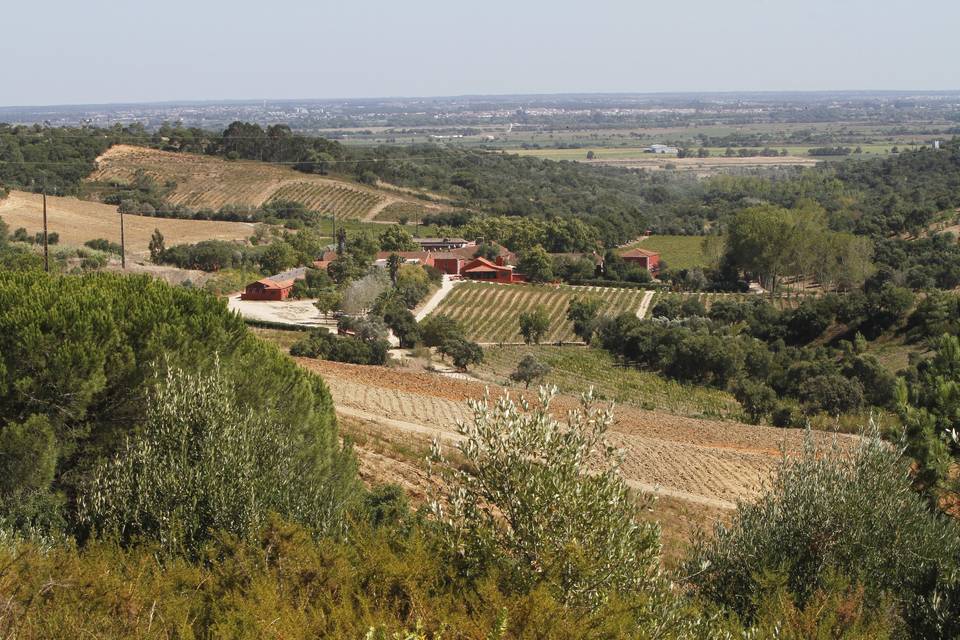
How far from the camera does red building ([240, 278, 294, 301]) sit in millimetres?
53219

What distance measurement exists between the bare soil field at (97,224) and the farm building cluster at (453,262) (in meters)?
9.68

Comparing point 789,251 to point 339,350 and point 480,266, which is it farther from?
point 339,350

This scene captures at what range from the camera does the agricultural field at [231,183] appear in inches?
3612

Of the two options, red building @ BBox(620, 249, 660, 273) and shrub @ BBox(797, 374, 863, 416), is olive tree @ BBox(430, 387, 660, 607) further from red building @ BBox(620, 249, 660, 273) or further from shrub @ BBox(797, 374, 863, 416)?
red building @ BBox(620, 249, 660, 273)

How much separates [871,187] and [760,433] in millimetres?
103832

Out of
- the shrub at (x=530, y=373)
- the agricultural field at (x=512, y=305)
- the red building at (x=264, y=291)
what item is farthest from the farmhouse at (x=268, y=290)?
the shrub at (x=530, y=373)

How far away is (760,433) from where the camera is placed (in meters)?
25.1

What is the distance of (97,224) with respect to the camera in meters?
69.8

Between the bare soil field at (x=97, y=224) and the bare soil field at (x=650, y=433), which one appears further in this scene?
the bare soil field at (x=97, y=224)

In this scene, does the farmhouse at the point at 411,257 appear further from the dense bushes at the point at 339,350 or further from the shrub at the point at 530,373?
the shrub at the point at 530,373

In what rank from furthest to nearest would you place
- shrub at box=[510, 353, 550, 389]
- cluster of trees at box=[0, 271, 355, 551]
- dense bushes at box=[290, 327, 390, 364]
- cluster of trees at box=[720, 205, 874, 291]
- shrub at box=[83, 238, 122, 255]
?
cluster of trees at box=[720, 205, 874, 291]
shrub at box=[83, 238, 122, 255]
shrub at box=[510, 353, 550, 389]
dense bushes at box=[290, 327, 390, 364]
cluster of trees at box=[0, 271, 355, 551]

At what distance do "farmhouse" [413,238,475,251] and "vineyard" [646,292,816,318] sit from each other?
18.7 m

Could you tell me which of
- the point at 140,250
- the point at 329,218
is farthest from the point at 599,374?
the point at 329,218

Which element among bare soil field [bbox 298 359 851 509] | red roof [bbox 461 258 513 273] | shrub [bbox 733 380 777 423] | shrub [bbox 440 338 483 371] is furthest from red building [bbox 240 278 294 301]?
shrub [bbox 733 380 777 423]
